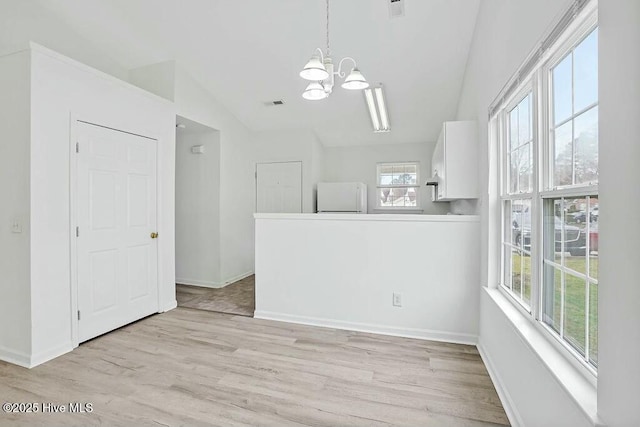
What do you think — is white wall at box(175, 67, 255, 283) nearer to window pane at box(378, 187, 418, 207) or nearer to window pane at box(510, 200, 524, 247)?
window pane at box(378, 187, 418, 207)

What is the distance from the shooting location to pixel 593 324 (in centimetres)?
122

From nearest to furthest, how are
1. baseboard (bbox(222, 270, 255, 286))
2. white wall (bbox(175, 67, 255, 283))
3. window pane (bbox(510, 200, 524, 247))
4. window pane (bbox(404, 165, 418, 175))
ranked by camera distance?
1. window pane (bbox(510, 200, 524, 247))
2. white wall (bbox(175, 67, 255, 283))
3. baseboard (bbox(222, 270, 255, 286))
4. window pane (bbox(404, 165, 418, 175))

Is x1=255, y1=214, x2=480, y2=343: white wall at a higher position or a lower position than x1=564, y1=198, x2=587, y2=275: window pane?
lower

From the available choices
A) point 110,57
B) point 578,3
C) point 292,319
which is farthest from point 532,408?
point 110,57

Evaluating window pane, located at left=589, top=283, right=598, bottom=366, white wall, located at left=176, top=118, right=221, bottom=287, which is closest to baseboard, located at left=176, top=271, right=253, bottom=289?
white wall, located at left=176, top=118, right=221, bottom=287

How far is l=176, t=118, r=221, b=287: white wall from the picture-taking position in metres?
4.79

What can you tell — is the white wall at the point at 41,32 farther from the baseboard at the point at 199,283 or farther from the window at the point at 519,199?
the window at the point at 519,199

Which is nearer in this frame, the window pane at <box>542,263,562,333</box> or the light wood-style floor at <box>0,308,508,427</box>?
the window pane at <box>542,263,562,333</box>

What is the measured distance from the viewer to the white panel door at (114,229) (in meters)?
2.87

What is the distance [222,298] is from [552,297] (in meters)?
3.71

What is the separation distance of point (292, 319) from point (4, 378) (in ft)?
7.46

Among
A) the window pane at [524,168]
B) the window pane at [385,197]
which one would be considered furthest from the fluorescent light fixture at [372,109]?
the window pane at [524,168]

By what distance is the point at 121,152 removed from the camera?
319 cm

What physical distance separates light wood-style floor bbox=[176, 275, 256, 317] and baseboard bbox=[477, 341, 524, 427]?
7.77 ft
